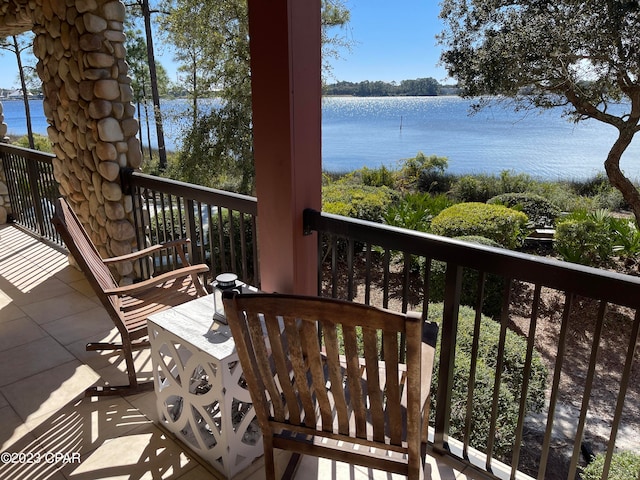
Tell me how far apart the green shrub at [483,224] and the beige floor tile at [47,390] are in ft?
13.6

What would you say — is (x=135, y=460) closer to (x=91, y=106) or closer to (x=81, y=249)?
(x=81, y=249)

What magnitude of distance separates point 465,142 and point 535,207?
18.8 metres

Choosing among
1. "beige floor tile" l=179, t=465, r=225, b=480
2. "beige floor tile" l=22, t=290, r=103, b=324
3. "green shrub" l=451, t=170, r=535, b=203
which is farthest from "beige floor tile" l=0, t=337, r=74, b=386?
"green shrub" l=451, t=170, r=535, b=203

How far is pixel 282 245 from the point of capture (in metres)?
1.97

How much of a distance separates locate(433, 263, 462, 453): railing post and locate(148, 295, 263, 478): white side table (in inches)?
28.2

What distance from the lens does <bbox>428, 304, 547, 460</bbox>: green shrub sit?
2.63 metres

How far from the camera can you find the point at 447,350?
1.70 meters

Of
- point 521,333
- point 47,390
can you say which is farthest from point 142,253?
point 521,333

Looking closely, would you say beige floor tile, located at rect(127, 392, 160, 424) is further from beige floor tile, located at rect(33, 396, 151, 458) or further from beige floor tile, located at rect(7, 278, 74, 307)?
beige floor tile, located at rect(7, 278, 74, 307)

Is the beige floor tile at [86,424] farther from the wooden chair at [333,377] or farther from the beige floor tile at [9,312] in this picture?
the beige floor tile at [9,312]

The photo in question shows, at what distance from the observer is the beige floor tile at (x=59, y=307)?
3.09m

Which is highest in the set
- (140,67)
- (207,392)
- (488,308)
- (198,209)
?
(140,67)

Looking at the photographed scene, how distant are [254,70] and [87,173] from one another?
7.16 feet

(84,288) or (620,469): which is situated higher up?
(84,288)
